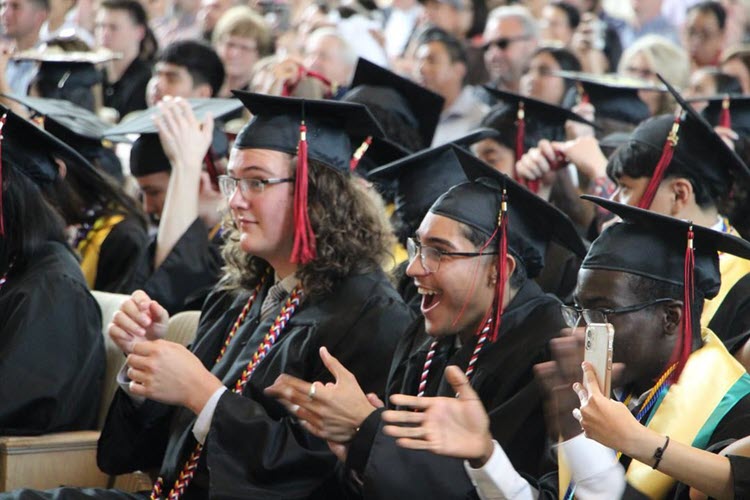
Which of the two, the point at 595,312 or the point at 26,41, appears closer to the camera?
the point at 595,312

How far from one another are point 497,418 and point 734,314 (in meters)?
1.25

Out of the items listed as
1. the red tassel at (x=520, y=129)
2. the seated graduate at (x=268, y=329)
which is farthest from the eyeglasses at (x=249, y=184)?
the red tassel at (x=520, y=129)

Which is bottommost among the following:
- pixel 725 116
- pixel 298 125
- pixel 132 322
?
pixel 132 322

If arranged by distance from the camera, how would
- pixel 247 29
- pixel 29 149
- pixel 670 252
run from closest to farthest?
pixel 670 252
pixel 29 149
pixel 247 29

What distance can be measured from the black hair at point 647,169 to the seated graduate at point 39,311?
6.49 feet

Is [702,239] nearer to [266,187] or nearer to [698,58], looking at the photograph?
[266,187]

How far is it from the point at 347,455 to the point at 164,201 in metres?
2.85

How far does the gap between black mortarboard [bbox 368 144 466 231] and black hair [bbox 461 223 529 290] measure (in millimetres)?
767

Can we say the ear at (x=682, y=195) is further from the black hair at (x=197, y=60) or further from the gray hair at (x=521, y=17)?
the gray hair at (x=521, y=17)

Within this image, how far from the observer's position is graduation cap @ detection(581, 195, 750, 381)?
2830mm

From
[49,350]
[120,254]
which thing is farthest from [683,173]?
[120,254]

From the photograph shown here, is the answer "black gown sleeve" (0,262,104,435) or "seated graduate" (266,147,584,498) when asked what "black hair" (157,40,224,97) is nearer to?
"black gown sleeve" (0,262,104,435)

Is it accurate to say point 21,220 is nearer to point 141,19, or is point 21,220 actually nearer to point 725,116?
point 725,116

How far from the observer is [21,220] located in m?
4.20
